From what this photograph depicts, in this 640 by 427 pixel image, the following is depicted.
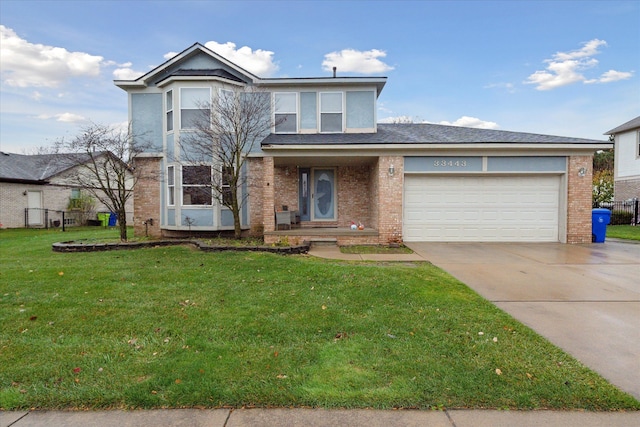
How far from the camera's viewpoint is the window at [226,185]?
12055mm

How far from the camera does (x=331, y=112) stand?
13.7 metres

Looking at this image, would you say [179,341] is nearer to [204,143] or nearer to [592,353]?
[592,353]

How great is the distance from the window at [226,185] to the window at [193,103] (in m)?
2.13

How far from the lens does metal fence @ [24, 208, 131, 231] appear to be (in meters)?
22.9

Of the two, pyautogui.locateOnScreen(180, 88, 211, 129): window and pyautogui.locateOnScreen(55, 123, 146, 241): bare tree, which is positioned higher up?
pyautogui.locateOnScreen(180, 88, 211, 129): window

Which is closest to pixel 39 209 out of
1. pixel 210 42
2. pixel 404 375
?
pixel 210 42

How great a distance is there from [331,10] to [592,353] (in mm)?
14363

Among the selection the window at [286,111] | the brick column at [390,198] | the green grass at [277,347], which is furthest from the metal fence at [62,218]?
the brick column at [390,198]

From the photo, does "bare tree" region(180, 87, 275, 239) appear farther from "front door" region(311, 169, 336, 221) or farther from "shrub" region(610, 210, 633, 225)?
"shrub" region(610, 210, 633, 225)

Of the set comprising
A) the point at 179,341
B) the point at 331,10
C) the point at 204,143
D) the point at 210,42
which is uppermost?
the point at 331,10

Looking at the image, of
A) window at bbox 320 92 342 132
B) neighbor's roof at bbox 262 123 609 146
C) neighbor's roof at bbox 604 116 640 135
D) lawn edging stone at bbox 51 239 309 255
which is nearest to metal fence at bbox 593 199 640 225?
neighbor's roof at bbox 604 116 640 135

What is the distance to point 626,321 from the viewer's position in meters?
4.69

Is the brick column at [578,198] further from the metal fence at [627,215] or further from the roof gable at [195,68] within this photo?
the metal fence at [627,215]

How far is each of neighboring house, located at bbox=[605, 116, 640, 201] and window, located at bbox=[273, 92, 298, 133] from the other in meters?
23.3
